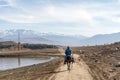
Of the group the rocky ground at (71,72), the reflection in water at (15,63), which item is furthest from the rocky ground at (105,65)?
the reflection in water at (15,63)

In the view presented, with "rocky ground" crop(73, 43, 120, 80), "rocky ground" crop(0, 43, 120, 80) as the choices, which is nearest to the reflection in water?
"rocky ground" crop(0, 43, 120, 80)

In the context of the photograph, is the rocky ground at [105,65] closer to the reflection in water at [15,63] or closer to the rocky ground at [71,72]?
the rocky ground at [71,72]

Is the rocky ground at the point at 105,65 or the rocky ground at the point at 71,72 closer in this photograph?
the rocky ground at the point at 71,72

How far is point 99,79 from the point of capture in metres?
31.0

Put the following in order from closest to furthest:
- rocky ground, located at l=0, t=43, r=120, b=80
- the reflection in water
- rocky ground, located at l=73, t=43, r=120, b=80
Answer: rocky ground, located at l=0, t=43, r=120, b=80
rocky ground, located at l=73, t=43, r=120, b=80
the reflection in water

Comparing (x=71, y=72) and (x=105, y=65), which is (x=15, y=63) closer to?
(x=105, y=65)

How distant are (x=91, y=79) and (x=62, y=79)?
8.22 feet

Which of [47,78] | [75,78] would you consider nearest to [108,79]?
[75,78]

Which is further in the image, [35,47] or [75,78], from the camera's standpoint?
[35,47]

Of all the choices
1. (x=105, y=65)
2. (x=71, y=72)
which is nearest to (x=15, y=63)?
(x=105, y=65)

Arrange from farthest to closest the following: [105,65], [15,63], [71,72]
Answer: [15,63]
[105,65]
[71,72]

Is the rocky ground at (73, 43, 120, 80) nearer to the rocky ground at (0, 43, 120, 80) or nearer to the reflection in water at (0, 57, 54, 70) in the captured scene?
the rocky ground at (0, 43, 120, 80)

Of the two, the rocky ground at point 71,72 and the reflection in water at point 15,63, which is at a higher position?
the reflection in water at point 15,63

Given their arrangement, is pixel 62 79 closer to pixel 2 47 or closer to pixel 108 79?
pixel 108 79
